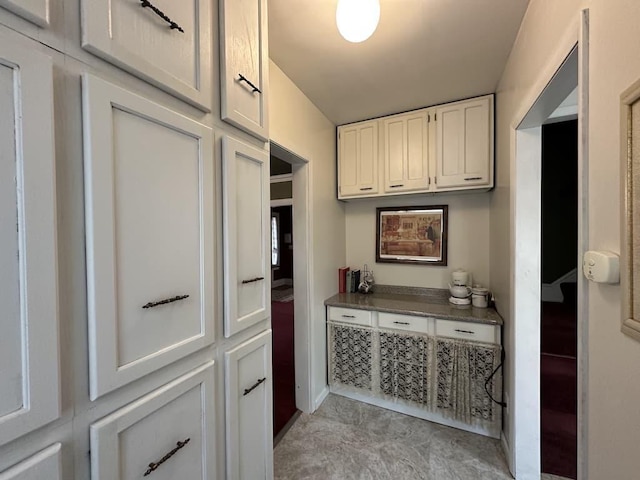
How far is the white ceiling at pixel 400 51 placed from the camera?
135 centimetres

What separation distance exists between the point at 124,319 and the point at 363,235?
2.47 meters

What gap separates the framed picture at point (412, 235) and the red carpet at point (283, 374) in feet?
4.94

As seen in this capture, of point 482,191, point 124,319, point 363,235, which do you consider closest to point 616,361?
point 124,319

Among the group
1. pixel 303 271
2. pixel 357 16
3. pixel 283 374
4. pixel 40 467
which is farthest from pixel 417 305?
pixel 40 467

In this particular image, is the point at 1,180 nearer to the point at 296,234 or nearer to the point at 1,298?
the point at 1,298

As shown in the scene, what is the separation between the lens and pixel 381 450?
183 centimetres

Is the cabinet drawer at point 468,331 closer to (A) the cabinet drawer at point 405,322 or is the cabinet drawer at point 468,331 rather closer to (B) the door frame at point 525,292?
(A) the cabinet drawer at point 405,322

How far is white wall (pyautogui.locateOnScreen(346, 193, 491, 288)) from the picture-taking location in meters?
2.46

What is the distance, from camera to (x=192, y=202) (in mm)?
800

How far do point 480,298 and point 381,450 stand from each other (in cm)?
133

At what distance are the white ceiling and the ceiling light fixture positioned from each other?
0.25m

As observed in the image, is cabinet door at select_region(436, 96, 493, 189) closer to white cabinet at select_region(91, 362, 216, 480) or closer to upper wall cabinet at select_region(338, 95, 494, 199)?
upper wall cabinet at select_region(338, 95, 494, 199)

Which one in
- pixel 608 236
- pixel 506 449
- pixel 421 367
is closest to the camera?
pixel 608 236

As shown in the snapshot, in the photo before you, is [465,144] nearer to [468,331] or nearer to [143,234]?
[468,331]
